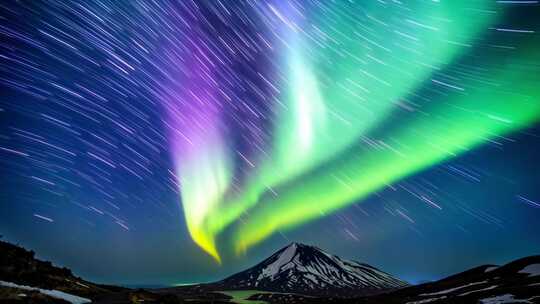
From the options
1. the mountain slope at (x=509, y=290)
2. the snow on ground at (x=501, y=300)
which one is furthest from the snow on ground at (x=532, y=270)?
the snow on ground at (x=501, y=300)

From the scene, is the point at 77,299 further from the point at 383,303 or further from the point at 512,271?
the point at 512,271

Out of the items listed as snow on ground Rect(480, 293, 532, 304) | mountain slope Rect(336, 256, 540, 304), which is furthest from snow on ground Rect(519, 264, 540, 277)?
snow on ground Rect(480, 293, 532, 304)

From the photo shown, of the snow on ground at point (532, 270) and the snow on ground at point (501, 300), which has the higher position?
the snow on ground at point (532, 270)

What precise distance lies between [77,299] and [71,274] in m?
27.8

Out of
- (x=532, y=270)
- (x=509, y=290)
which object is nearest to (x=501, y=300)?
(x=509, y=290)

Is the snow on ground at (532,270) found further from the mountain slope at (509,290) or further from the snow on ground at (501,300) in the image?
the snow on ground at (501,300)

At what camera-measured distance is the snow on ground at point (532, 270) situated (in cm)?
7879

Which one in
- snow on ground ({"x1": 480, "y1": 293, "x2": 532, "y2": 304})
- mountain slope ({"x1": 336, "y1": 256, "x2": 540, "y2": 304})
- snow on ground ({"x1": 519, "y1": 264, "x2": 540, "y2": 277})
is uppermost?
snow on ground ({"x1": 519, "y1": 264, "x2": 540, "y2": 277})

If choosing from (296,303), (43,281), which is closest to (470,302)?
(43,281)

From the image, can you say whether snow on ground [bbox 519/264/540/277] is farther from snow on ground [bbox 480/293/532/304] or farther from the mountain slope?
snow on ground [bbox 480/293/532/304]

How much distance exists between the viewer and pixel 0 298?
2517cm

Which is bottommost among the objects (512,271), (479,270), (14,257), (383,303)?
(14,257)

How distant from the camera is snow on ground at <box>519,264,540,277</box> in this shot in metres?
78.8

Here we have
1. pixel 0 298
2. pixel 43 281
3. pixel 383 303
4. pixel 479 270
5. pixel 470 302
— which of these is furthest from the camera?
pixel 479 270
